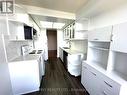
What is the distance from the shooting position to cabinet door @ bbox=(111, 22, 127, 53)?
1185 mm

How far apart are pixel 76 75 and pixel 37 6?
113 inches

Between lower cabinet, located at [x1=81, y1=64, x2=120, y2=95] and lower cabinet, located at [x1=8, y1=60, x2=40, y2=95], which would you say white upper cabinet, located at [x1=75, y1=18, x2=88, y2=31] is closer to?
lower cabinet, located at [x1=81, y1=64, x2=120, y2=95]

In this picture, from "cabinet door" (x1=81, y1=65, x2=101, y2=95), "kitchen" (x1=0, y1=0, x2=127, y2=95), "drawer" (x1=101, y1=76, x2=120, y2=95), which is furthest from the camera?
"cabinet door" (x1=81, y1=65, x2=101, y2=95)

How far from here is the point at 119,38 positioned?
1.27m

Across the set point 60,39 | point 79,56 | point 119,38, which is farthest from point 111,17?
point 60,39

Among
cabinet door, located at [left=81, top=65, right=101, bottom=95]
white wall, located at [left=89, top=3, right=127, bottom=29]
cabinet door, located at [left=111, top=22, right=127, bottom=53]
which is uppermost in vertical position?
white wall, located at [left=89, top=3, right=127, bottom=29]

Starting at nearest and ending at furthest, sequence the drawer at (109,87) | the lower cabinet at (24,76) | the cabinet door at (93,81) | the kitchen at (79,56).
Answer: the drawer at (109,87) → the kitchen at (79,56) → the cabinet door at (93,81) → the lower cabinet at (24,76)

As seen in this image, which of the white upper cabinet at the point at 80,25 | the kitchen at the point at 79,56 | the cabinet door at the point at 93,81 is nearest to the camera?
the kitchen at the point at 79,56

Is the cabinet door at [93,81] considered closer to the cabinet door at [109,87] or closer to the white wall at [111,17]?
the cabinet door at [109,87]

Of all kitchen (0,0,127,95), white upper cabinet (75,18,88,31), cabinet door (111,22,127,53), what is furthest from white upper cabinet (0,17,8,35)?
white upper cabinet (75,18,88,31)

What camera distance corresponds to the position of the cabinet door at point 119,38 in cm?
118

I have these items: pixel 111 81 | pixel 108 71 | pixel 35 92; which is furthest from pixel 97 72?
pixel 35 92

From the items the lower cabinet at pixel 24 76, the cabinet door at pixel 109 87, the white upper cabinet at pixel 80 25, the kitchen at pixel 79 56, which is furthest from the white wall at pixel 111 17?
the lower cabinet at pixel 24 76

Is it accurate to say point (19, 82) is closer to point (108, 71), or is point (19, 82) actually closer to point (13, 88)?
point (13, 88)
